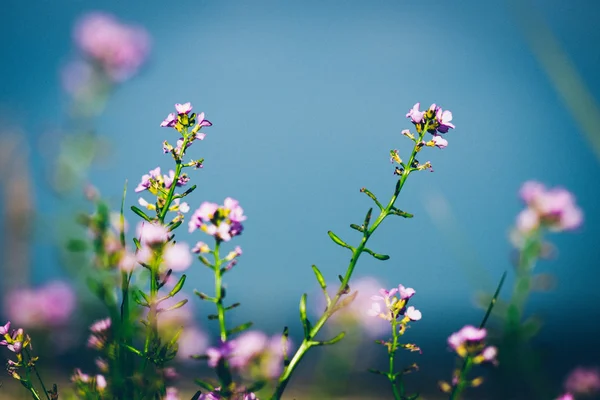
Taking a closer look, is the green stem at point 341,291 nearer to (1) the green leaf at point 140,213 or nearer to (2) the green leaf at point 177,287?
(2) the green leaf at point 177,287

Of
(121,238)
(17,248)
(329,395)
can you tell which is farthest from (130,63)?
(329,395)

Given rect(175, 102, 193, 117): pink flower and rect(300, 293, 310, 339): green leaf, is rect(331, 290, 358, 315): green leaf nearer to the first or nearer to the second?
rect(300, 293, 310, 339): green leaf

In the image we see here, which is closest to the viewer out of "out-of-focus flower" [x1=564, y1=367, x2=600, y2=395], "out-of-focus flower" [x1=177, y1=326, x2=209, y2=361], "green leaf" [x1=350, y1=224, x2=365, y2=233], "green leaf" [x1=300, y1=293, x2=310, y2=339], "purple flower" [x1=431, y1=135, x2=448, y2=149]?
"green leaf" [x1=300, y1=293, x2=310, y2=339]

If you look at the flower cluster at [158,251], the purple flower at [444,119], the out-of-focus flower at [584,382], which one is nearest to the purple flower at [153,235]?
the flower cluster at [158,251]

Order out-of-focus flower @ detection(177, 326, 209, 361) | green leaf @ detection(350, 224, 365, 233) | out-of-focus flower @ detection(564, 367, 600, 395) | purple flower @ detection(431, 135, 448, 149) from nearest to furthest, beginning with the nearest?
green leaf @ detection(350, 224, 365, 233) → purple flower @ detection(431, 135, 448, 149) → out-of-focus flower @ detection(177, 326, 209, 361) → out-of-focus flower @ detection(564, 367, 600, 395)

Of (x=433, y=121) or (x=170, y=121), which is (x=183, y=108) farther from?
(x=433, y=121)

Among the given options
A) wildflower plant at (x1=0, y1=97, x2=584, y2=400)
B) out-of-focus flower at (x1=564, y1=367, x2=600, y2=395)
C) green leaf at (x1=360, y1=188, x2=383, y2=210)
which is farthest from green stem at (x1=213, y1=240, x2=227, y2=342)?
out-of-focus flower at (x1=564, y1=367, x2=600, y2=395)
